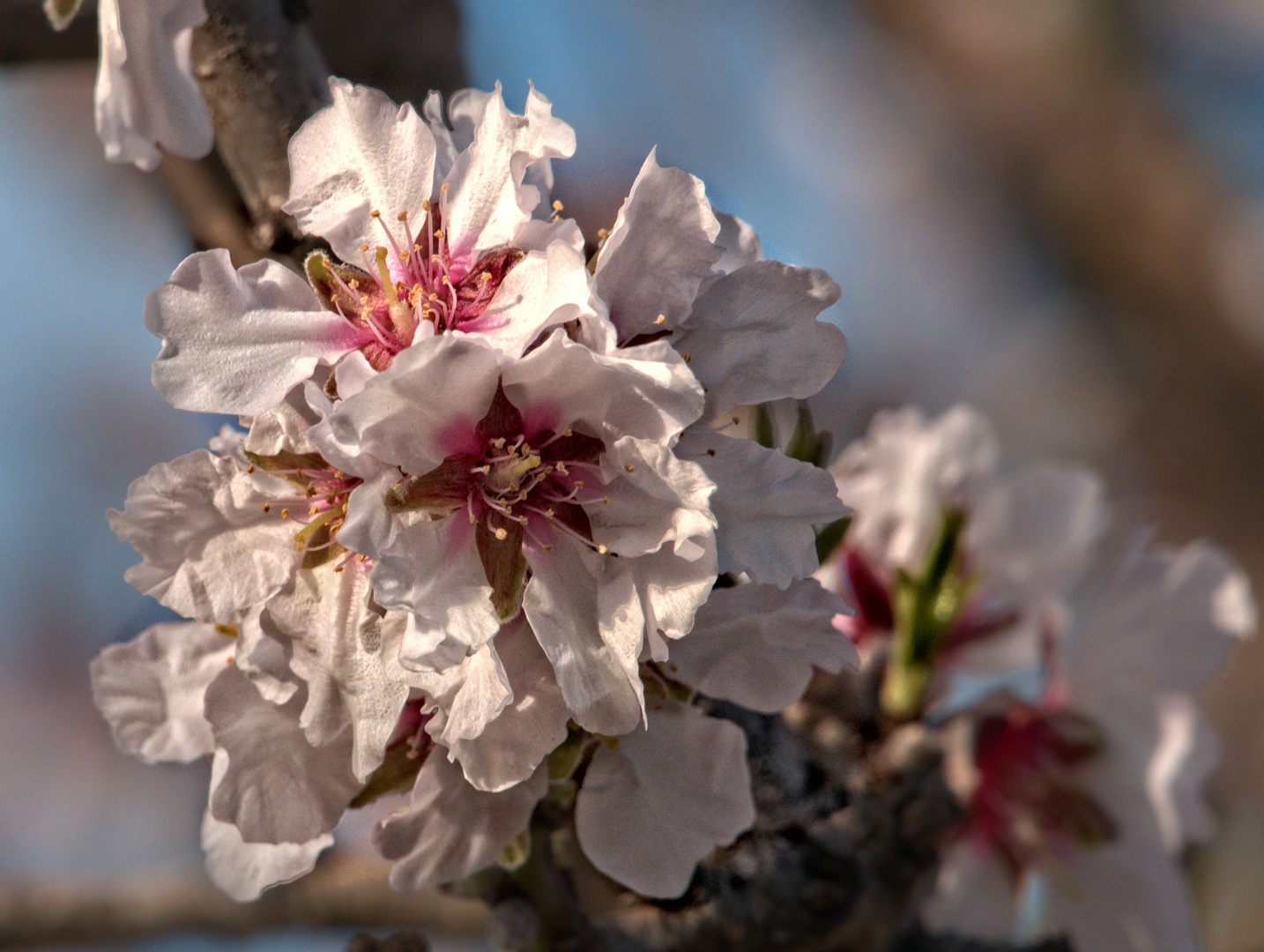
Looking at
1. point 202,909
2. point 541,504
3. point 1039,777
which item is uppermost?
point 541,504

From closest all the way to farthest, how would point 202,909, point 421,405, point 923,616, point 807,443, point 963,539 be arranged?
point 421,405 < point 807,443 < point 923,616 < point 963,539 < point 202,909

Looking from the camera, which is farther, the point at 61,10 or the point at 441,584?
the point at 61,10

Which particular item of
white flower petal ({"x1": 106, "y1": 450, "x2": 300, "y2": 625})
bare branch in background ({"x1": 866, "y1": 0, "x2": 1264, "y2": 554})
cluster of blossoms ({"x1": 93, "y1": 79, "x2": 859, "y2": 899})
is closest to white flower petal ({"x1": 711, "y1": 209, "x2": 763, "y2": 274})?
cluster of blossoms ({"x1": 93, "y1": 79, "x2": 859, "y2": 899})

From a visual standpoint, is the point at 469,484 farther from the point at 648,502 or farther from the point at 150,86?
the point at 150,86

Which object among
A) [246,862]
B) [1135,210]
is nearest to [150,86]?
[246,862]

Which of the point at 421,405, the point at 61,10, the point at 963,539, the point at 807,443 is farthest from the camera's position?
the point at 963,539

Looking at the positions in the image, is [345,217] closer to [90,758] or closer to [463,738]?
[463,738]

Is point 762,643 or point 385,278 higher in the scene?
point 385,278
